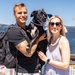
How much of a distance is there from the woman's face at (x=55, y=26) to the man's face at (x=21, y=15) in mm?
378

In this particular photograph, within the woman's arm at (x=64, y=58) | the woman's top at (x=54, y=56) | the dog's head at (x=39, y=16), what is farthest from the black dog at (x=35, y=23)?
the woman's arm at (x=64, y=58)

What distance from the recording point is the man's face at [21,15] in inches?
168

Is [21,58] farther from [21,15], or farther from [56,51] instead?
[21,15]

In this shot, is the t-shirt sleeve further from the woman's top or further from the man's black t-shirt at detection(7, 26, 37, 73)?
the woman's top

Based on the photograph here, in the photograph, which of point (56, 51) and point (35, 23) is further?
point (35, 23)

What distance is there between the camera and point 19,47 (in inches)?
163

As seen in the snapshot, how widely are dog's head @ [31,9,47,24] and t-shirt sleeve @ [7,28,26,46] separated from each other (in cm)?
35

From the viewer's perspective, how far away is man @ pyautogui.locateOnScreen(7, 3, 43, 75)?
4.15m

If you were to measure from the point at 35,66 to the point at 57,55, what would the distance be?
362 mm

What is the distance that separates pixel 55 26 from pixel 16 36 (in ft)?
1.88

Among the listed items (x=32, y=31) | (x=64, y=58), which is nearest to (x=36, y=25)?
(x=32, y=31)

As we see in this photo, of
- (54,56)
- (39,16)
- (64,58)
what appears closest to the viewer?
(64,58)

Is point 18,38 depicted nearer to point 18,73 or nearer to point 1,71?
point 18,73

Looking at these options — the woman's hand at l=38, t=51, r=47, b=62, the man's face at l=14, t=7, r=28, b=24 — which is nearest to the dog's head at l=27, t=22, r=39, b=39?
the man's face at l=14, t=7, r=28, b=24
